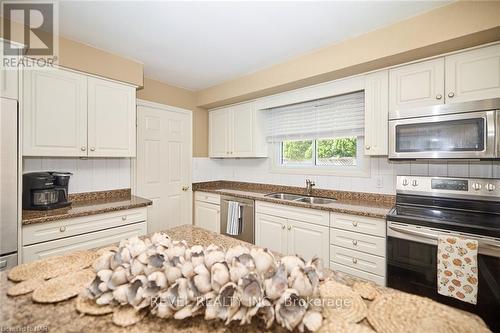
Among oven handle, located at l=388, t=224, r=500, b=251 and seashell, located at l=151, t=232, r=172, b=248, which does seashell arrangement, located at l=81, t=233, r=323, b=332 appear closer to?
seashell, located at l=151, t=232, r=172, b=248

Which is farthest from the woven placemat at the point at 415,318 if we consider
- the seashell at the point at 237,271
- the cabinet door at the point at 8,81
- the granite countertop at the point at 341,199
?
A: the cabinet door at the point at 8,81

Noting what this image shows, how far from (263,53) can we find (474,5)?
63.8 inches

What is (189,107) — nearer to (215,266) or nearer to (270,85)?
(270,85)

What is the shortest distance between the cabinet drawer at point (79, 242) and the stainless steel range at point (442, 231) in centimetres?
236

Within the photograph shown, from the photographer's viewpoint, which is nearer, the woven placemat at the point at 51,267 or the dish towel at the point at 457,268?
the woven placemat at the point at 51,267

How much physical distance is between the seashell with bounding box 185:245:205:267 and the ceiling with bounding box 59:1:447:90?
1.70 meters

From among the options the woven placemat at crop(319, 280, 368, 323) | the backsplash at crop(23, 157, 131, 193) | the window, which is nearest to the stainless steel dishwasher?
the window

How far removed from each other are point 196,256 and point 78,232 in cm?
184

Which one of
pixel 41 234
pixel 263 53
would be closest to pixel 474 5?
pixel 263 53

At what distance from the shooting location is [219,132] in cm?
366

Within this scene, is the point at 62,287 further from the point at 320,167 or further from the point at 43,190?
the point at 320,167

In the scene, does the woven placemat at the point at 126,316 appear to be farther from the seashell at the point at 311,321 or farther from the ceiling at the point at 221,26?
the ceiling at the point at 221,26

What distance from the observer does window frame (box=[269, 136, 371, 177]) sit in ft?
8.45

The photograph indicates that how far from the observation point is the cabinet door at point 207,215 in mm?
3256
